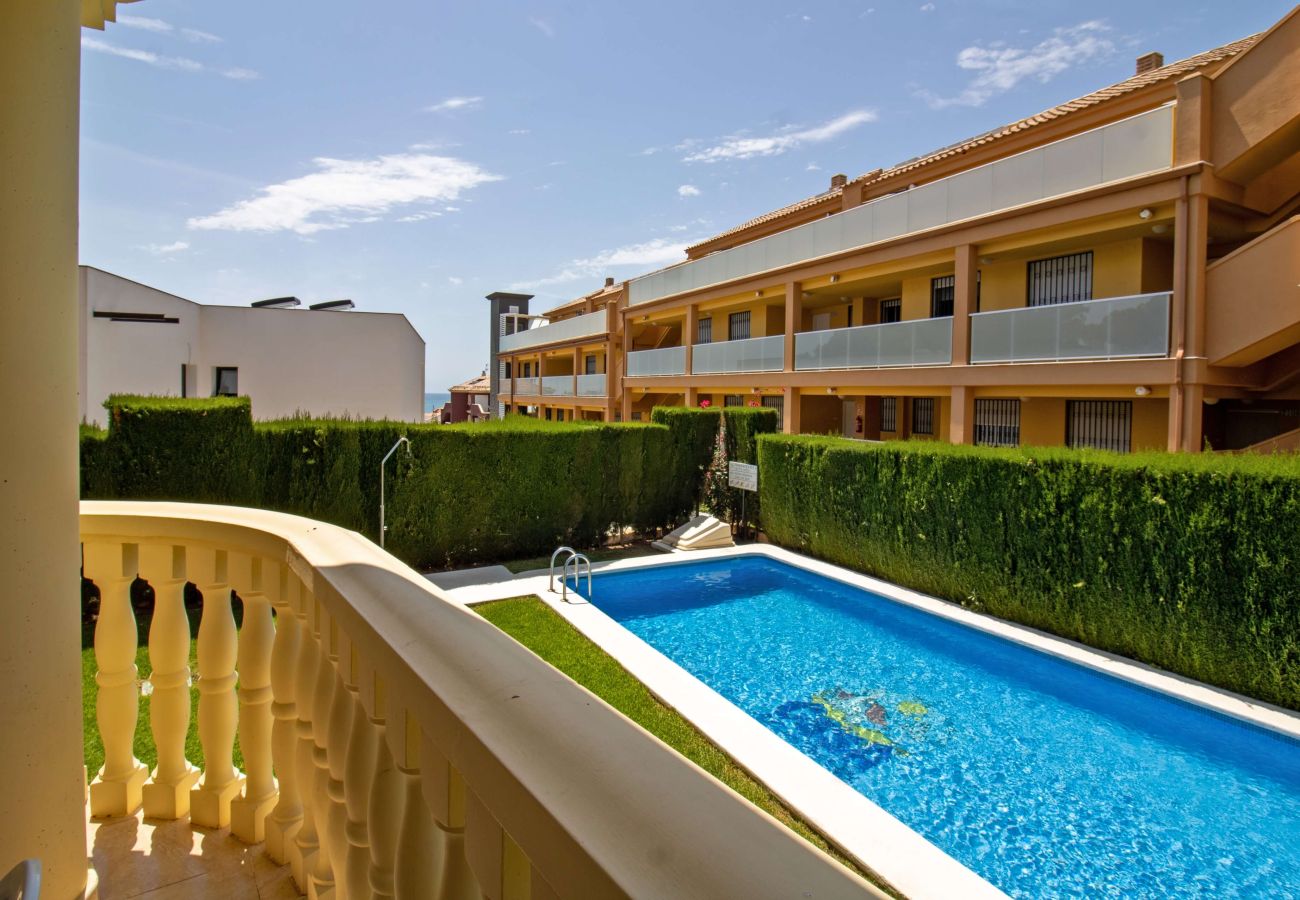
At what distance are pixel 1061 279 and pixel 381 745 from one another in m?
18.0

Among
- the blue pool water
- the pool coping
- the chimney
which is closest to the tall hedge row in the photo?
the pool coping

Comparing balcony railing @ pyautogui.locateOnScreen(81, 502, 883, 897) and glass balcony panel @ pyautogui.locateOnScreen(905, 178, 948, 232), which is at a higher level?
glass balcony panel @ pyautogui.locateOnScreen(905, 178, 948, 232)

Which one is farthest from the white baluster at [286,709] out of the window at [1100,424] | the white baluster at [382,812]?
the window at [1100,424]

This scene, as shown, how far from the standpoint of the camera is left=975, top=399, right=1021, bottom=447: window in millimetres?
17078

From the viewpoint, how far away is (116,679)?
98.8 inches

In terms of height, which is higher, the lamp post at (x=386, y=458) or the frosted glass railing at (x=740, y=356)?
the frosted glass railing at (x=740, y=356)

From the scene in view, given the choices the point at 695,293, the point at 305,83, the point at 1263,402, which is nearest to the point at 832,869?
the point at 305,83

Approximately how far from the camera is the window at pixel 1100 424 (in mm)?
14828

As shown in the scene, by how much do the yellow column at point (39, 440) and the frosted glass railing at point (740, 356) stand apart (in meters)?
19.5

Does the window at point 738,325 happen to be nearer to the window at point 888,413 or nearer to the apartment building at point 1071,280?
the apartment building at point 1071,280

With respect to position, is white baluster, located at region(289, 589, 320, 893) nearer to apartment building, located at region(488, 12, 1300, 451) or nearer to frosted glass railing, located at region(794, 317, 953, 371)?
apartment building, located at region(488, 12, 1300, 451)

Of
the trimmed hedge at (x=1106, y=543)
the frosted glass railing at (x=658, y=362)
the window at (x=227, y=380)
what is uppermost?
the frosted glass railing at (x=658, y=362)

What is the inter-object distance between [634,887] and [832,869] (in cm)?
17

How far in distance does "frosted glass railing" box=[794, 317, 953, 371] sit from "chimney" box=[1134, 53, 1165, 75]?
27.3 feet
